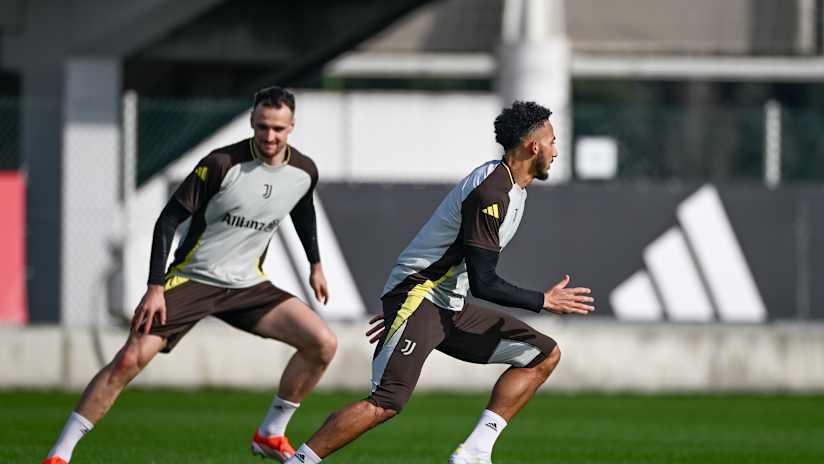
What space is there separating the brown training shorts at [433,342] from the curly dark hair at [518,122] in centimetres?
97

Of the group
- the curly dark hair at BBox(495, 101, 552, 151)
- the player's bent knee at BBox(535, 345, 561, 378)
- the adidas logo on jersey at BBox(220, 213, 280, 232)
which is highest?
the curly dark hair at BBox(495, 101, 552, 151)

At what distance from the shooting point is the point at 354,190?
18.0 metres

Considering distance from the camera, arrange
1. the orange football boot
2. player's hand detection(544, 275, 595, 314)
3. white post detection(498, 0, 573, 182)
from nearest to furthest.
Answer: player's hand detection(544, 275, 595, 314) < the orange football boot < white post detection(498, 0, 573, 182)

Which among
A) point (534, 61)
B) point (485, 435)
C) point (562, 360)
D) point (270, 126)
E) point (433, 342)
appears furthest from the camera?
point (534, 61)

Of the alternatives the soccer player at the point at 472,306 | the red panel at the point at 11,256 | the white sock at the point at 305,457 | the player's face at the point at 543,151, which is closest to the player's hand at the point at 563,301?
the soccer player at the point at 472,306

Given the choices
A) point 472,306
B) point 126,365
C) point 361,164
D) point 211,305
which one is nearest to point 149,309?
point 126,365

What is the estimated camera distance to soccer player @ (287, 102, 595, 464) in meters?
8.66

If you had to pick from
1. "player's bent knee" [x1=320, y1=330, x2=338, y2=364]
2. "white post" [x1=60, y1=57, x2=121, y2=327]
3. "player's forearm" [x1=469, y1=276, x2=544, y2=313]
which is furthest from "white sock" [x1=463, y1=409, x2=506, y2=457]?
"white post" [x1=60, y1=57, x2=121, y2=327]

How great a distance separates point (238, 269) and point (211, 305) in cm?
28

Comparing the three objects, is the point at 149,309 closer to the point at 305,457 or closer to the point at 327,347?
the point at 327,347

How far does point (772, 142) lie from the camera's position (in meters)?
18.6

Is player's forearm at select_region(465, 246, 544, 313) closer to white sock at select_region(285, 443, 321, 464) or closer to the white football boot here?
the white football boot

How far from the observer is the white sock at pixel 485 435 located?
900 cm

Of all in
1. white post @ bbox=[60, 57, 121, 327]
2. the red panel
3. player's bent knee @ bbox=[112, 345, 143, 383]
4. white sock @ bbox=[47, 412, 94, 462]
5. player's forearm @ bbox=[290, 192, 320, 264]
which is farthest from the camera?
white post @ bbox=[60, 57, 121, 327]
